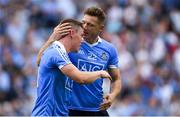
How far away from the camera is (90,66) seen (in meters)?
11.5

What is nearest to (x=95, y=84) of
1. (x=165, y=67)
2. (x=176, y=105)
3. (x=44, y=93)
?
(x=44, y=93)

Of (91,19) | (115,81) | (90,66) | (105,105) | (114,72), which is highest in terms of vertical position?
(91,19)

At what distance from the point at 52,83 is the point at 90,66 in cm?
147

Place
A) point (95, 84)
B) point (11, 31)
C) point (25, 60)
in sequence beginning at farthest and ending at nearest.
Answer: point (11, 31), point (25, 60), point (95, 84)

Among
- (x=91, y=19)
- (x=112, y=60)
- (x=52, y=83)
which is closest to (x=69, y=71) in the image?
(x=52, y=83)

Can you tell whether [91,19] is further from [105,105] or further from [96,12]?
[105,105]

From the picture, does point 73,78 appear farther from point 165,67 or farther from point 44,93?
point 165,67

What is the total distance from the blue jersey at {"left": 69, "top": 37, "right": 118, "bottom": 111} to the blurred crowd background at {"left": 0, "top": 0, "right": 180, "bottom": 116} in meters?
5.15

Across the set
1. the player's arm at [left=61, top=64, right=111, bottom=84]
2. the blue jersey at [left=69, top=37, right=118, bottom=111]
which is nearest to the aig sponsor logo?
the blue jersey at [left=69, top=37, right=118, bottom=111]

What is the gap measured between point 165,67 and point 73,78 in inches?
362

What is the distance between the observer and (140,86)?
1838 centimetres

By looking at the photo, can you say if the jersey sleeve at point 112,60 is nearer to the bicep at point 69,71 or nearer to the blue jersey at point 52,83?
the blue jersey at point 52,83

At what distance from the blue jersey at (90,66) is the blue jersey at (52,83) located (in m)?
1.24

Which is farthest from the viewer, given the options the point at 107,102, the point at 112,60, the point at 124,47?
the point at 124,47
